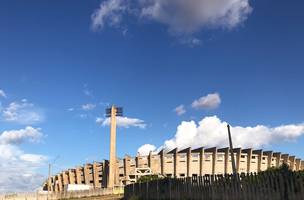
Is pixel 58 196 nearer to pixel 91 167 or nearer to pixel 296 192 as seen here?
pixel 91 167

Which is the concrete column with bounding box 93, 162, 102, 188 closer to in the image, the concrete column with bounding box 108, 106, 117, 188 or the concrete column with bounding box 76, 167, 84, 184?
the concrete column with bounding box 76, 167, 84, 184

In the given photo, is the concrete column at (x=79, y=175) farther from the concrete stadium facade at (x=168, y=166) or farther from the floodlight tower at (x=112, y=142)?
the floodlight tower at (x=112, y=142)

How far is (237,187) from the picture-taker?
1917 centimetres

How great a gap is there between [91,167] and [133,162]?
13161 millimetres

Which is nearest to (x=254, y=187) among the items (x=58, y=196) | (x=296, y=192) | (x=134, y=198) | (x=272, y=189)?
(x=272, y=189)

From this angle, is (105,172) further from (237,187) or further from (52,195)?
(237,187)

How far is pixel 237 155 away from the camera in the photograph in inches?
4806

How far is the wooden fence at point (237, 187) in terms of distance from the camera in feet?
52.2

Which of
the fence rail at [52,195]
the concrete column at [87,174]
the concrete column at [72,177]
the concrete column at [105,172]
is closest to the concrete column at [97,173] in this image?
the concrete column at [105,172]

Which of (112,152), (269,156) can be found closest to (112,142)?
(112,152)

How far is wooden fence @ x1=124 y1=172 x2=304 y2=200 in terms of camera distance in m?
15.9

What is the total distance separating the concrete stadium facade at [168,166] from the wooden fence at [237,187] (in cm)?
8429

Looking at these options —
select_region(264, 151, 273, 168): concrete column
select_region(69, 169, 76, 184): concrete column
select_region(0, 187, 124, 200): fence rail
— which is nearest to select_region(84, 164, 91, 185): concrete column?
select_region(69, 169, 76, 184): concrete column

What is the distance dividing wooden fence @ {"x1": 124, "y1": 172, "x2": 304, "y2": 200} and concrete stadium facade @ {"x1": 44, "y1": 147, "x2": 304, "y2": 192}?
3318 inches
